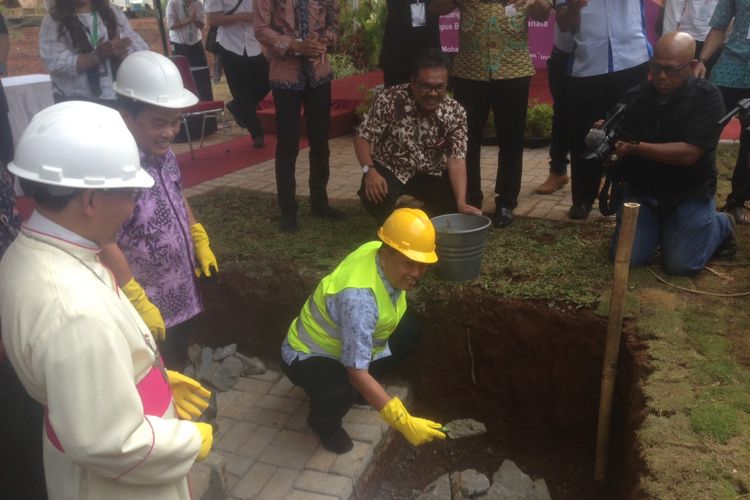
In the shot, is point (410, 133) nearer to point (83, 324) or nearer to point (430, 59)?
point (430, 59)

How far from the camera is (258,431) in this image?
138 inches

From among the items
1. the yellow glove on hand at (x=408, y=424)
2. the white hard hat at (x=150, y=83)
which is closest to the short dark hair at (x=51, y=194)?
the white hard hat at (x=150, y=83)

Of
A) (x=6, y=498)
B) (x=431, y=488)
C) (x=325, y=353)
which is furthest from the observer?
(x=431, y=488)

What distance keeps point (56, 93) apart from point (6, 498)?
328cm

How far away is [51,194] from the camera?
58.9 inches

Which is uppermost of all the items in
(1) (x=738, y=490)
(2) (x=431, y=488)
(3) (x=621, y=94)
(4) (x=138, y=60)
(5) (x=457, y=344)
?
(4) (x=138, y=60)

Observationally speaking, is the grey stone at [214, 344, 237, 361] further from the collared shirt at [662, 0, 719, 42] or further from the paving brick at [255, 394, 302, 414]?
the collared shirt at [662, 0, 719, 42]

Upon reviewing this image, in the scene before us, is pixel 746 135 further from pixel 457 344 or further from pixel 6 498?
pixel 6 498

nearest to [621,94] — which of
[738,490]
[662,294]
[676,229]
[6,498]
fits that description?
[676,229]

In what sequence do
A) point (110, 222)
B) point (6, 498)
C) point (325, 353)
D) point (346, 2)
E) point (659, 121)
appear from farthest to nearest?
1. point (346, 2)
2. point (659, 121)
3. point (325, 353)
4. point (6, 498)
5. point (110, 222)

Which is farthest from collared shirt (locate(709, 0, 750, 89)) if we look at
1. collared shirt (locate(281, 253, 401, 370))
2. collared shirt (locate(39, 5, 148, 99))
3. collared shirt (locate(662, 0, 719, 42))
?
collared shirt (locate(39, 5, 148, 99))

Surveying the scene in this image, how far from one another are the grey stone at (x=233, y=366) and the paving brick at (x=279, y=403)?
1.05ft

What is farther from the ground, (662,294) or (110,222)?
(110,222)

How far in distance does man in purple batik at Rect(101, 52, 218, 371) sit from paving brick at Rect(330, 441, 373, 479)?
106 cm
